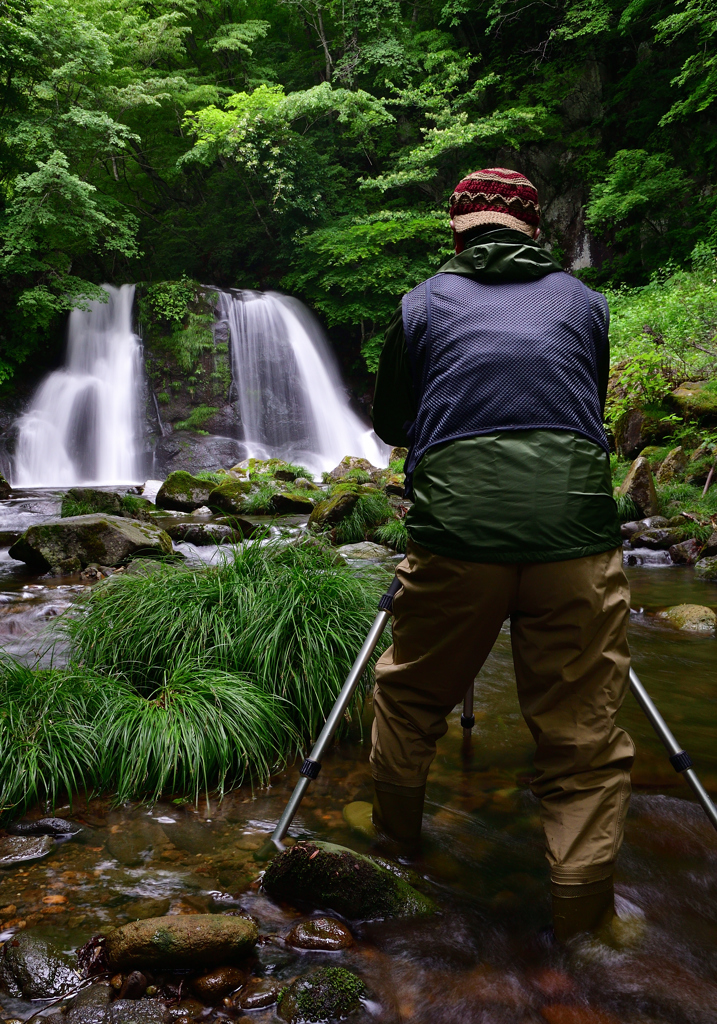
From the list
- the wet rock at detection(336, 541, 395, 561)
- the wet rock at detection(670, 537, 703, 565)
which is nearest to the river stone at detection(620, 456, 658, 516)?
the wet rock at detection(670, 537, 703, 565)

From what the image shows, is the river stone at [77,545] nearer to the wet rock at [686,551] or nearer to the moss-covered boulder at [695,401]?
the wet rock at [686,551]

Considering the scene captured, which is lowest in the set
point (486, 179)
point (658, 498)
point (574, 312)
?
point (658, 498)

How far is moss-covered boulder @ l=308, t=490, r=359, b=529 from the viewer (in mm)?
9734

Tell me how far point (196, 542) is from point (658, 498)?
6772 millimetres

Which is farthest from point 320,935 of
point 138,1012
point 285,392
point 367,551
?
point 285,392

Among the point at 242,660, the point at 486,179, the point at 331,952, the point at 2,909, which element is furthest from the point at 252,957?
the point at 486,179

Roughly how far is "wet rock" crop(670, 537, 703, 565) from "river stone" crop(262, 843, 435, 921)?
714 centimetres

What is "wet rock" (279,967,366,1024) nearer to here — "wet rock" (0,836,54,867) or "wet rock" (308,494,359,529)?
"wet rock" (0,836,54,867)

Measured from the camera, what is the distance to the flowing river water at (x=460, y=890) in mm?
1754

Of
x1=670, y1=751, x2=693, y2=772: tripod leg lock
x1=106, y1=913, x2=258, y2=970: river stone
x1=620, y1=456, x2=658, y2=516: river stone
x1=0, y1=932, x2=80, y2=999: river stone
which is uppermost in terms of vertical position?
x1=620, y1=456, x2=658, y2=516: river stone

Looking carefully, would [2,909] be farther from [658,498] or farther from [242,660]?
[658,498]

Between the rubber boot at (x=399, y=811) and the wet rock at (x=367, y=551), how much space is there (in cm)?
579

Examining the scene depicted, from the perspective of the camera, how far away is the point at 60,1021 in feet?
5.20

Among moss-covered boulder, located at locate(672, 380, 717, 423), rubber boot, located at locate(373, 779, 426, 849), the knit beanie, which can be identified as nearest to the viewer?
the knit beanie
